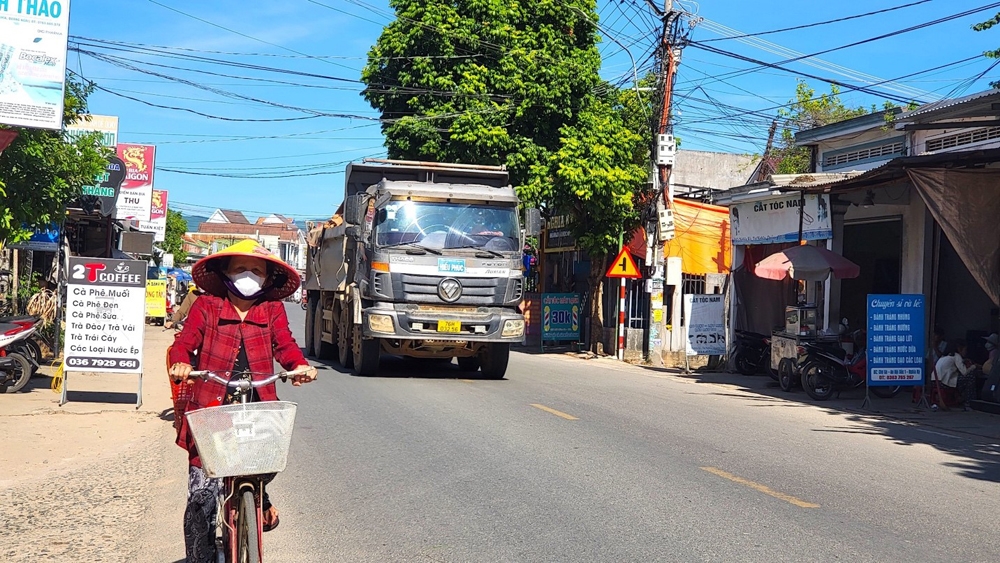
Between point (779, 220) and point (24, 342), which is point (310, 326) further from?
point (779, 220)

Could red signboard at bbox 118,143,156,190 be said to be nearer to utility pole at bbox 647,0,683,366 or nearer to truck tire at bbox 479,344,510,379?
utility pole at bbox 647,0,683,366

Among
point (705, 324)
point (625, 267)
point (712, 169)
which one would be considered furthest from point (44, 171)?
point (712, 169)

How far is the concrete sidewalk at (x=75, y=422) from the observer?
358 inches

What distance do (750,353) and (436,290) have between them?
807 cm

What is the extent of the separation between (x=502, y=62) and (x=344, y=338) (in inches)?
458

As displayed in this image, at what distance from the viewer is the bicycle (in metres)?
4.21

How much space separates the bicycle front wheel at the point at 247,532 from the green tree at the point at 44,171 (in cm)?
968

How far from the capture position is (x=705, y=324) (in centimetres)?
2202

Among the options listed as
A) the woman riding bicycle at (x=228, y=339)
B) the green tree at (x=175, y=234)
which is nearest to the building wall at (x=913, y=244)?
the woman riding bicycle at (x=228, y=339)

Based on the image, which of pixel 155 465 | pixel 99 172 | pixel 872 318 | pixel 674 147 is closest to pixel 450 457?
pixel 155 465

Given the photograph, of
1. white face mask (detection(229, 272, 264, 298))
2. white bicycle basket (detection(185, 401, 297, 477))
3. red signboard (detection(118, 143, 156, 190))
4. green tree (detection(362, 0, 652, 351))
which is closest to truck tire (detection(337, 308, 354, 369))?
green tree (detection(362, 0, 652, 351))

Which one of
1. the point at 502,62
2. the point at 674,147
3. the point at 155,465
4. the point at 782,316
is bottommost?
the point at 155,465

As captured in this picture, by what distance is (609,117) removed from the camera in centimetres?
2677

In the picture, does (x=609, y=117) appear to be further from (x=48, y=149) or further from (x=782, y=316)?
(x=48, y=149)
